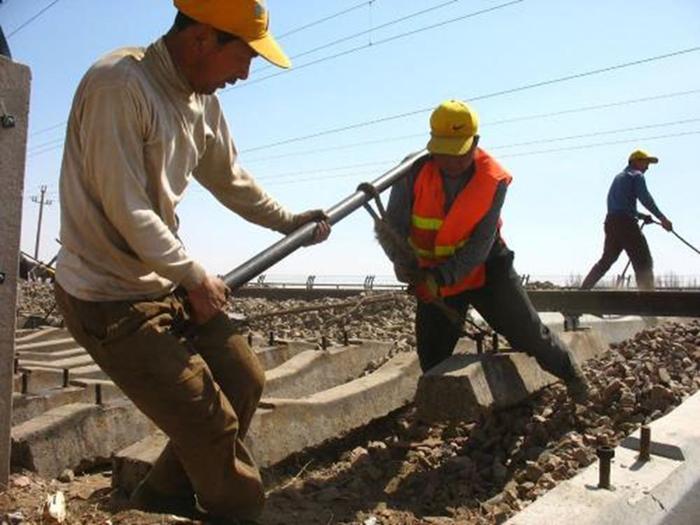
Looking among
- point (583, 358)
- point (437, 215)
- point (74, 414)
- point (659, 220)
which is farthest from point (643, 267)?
point (74, 414)

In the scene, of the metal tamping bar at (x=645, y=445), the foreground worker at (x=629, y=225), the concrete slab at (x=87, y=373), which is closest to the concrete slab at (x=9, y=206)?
the concrete slab at (x=87, y=373)

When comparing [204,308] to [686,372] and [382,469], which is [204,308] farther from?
[686,372]

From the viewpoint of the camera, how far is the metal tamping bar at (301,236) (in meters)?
3.13

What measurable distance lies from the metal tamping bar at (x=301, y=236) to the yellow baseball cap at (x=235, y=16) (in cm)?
93

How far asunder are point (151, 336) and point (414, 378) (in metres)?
2.99

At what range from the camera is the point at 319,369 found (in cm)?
561

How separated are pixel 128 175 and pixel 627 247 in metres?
8.66

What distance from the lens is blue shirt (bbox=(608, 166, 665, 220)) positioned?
32.4 ft

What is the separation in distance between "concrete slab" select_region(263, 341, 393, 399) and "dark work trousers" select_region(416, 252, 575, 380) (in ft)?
3.59

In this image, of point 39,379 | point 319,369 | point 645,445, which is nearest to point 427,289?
point 319,369

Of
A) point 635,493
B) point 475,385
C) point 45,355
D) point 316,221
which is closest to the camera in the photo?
point 635,493

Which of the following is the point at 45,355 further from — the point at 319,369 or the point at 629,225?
the point at 629,225

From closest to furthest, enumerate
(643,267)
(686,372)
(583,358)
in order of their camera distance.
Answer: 1. (686,372)
2. (583,358)
3. (643,267)

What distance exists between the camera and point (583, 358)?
19.1 feet
